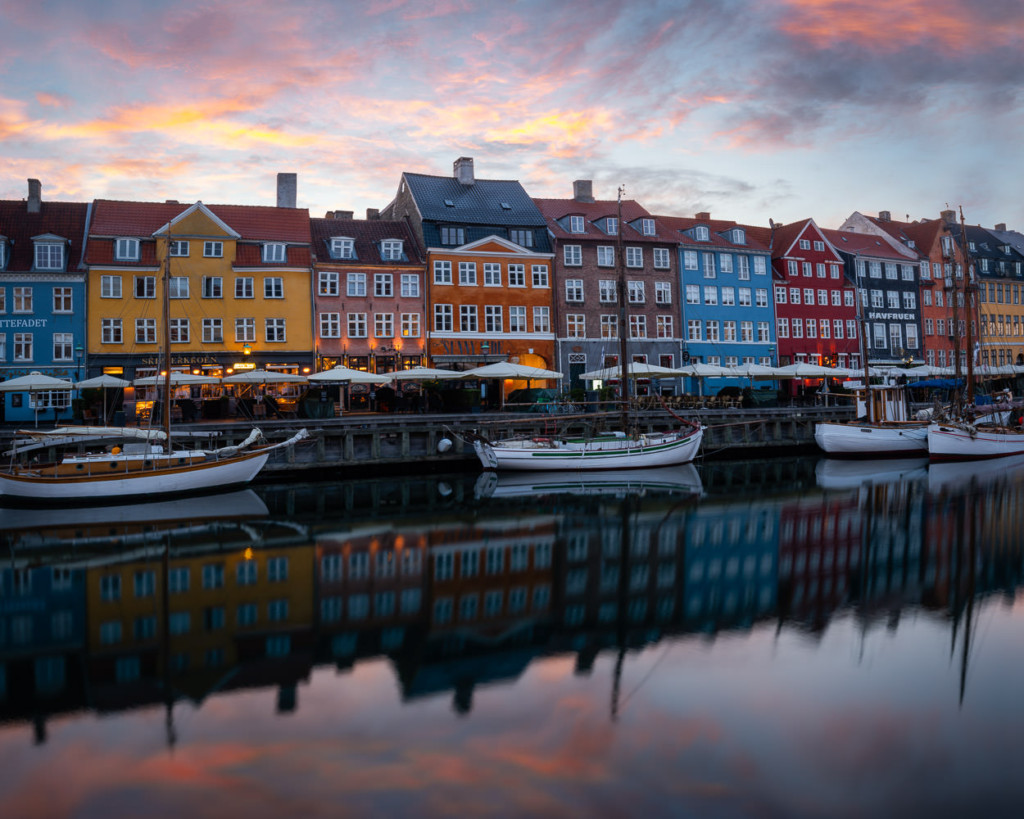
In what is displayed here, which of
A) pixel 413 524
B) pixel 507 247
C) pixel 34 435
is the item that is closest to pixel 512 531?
pixel 413 524

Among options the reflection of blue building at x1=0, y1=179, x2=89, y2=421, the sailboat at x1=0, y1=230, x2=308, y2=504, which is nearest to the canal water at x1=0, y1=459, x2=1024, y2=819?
the sailboat at x1=0, y1=230, x2=308, y2=504

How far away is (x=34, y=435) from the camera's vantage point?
2597 centimetres

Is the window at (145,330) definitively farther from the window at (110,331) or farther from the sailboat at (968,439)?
the sailboat at (968,439)

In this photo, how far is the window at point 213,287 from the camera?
41.1m

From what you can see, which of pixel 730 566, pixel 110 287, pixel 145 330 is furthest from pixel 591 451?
pixel 110 287

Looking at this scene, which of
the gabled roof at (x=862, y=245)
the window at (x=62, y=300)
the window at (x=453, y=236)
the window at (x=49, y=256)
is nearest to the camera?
the window at (x=62, y=300)

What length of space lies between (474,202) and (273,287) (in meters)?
13.2

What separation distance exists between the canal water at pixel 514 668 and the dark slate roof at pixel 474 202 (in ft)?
92.8

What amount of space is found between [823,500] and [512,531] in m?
10.9

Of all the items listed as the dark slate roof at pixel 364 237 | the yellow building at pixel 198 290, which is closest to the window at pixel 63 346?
the yellow building at pixel 198 290

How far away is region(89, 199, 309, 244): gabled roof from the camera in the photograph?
4038 cm

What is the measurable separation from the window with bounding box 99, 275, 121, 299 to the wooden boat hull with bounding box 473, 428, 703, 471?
67.3ft

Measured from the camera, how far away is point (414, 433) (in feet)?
107

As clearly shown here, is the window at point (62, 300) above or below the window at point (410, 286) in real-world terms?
below
